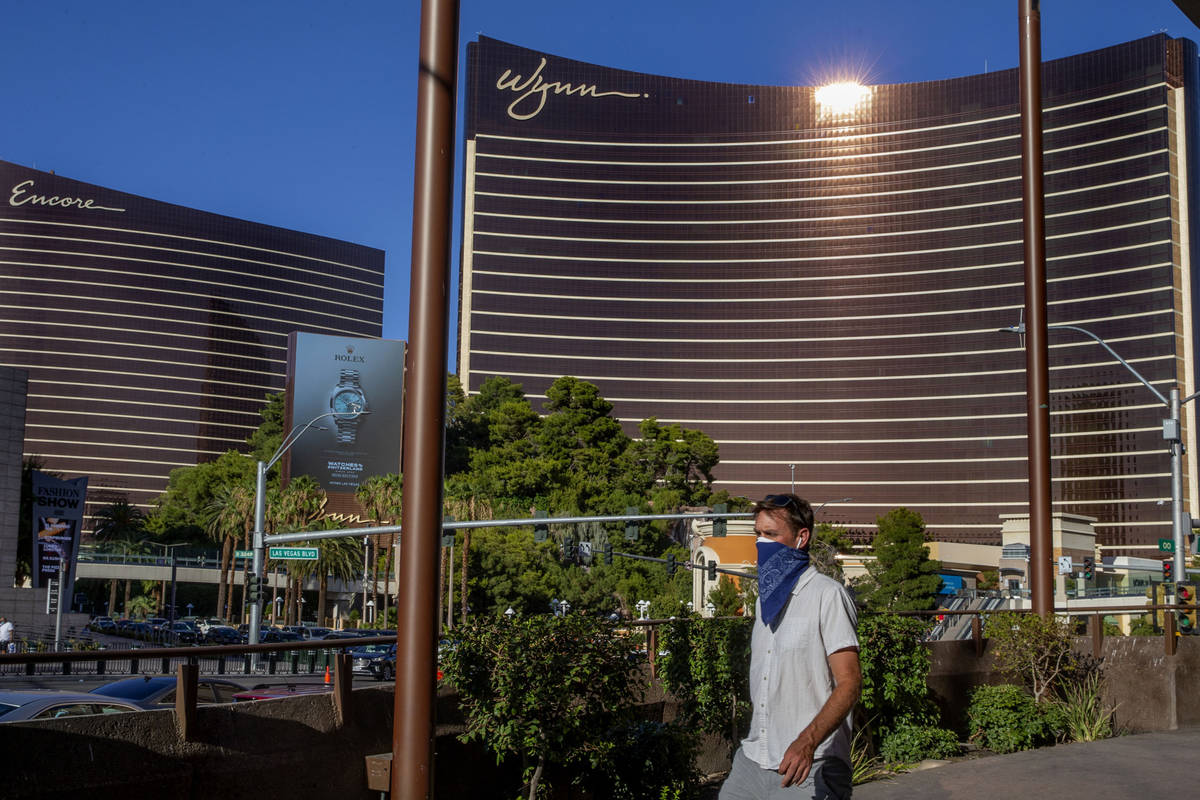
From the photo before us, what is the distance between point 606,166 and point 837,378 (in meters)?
37.4

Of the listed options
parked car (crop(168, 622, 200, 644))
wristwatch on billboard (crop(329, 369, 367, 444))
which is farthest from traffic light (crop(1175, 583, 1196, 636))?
wristwatch on billboard (crop(329, 369, 367, 444))

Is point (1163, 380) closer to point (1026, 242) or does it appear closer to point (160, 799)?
point (1026, 242)

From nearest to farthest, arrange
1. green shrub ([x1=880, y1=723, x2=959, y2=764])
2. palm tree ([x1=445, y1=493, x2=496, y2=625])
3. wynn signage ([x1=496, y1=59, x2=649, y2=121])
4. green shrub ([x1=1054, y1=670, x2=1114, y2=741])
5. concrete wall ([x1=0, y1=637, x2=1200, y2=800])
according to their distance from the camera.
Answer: concrete wall ([x1=0, y1=637, x2=1200, y2=800]), green shrub ([x1=880, y1=723, x2=959, y2=764]), green shrub ([x1=1054, y1=670, x2=1114, y2=741]), palm tree ([x1=445, y1=493, x2=496, y2=625]), wynn signage ([x1=496, y1=59, x2=649, y2=121])

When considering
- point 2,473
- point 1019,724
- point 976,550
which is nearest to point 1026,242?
point 1019,724

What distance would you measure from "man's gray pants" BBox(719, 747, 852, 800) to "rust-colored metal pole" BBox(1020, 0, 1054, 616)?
9509 millimetres

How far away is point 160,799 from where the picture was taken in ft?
19.9

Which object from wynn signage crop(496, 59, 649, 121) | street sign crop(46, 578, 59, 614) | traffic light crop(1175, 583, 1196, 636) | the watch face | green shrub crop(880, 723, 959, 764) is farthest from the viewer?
wynn signage crop(496, 59, 649, 121)

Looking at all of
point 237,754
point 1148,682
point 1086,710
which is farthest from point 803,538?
point 1148,682

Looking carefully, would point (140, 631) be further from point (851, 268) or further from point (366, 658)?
point (851, 268)

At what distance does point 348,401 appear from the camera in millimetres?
103562

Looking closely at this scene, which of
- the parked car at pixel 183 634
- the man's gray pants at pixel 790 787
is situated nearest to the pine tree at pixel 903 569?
the parked car at pixel 183 634

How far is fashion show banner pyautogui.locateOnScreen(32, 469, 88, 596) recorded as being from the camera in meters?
51.7

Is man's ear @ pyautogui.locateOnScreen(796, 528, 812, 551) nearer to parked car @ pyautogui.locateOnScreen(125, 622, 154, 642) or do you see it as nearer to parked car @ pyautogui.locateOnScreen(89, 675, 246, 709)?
parked car @ pyautogui.locateOnScreen(89, 675, 246, 709)

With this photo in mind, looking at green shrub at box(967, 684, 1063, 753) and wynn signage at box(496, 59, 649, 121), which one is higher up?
wynn signage at box(496, 59, 649, 121)
